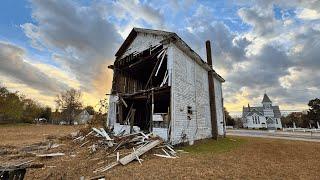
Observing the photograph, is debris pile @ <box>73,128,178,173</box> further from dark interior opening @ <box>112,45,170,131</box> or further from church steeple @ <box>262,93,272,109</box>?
church steeple @ <box>262,93,272,109</box>

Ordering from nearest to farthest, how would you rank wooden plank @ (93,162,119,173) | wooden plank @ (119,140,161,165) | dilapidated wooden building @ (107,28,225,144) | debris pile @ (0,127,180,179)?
wooden plank @ (93,162,119,173) → debris pile @ (0,127,180,179) → wooden plank @ (119,140,161,165) → dilapidated wooden building @ (107,28,225,144)

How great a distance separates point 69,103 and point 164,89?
6071 centimetres

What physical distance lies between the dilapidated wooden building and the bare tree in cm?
5371

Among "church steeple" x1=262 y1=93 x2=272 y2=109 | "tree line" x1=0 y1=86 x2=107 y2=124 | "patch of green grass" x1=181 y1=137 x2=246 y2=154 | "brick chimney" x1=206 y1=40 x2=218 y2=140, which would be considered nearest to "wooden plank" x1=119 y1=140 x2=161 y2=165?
"patch of green grass" x1=181 y1=137 x2=246 y2=154

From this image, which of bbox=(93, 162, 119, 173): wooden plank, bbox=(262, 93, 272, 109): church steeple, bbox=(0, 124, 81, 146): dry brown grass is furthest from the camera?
bbox=(262, 93, 272, 109): church steeple

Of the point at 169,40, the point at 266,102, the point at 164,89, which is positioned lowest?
the point at 164,89

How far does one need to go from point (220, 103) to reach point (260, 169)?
651 inches

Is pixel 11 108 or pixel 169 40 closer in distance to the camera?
pixel 169 40

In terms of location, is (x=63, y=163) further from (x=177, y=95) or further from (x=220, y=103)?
A: (x=220, y=103)

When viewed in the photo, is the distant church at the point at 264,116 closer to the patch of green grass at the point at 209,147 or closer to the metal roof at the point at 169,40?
the metal roof at the point at 169,40

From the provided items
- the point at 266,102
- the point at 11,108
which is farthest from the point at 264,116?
the point at 11,108

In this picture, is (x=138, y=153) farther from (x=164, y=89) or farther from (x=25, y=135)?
(x=25, y=135)

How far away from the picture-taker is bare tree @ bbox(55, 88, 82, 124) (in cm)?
6606

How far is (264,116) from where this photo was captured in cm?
6397
